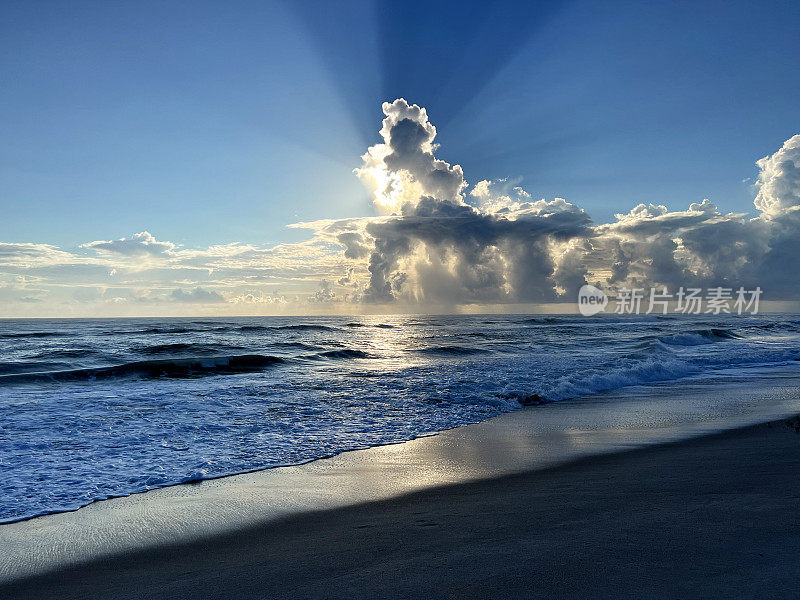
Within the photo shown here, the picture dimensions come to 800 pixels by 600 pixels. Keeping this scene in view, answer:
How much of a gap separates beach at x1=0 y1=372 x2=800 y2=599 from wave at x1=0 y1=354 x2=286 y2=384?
47.2 ft

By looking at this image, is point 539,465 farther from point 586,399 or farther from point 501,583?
point 586,399

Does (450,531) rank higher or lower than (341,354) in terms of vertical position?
higher

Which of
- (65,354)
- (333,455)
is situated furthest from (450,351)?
(333,455)

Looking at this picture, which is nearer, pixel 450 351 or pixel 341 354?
pixel 341 354

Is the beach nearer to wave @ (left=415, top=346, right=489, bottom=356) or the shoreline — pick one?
the shoreline

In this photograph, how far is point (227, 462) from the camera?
6.86 m

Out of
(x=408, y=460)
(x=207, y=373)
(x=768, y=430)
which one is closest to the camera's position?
(x=408, y=460)

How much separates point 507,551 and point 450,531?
635 mm

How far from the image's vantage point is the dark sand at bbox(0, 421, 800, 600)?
308cm

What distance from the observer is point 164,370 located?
19.8m

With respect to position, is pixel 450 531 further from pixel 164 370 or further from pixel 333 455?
pixel 164 370

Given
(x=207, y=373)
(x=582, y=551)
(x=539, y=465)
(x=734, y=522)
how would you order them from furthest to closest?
(x=207, y=373) → (x=539, y=465) → (x=734, y=522) → (x=582, y=551)

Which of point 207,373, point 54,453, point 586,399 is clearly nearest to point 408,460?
point 54,453

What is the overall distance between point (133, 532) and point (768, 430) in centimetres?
909
